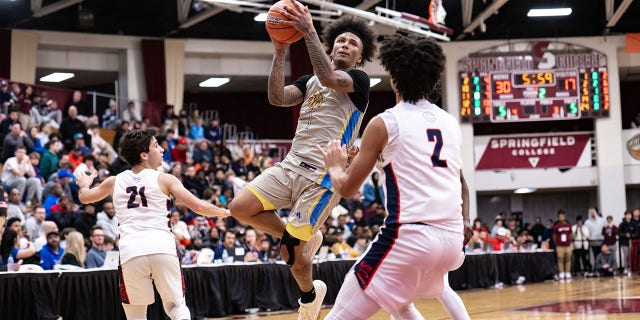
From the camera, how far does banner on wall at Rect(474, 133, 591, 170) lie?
1041 inches

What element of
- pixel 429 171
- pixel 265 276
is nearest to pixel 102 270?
pixel 265 276

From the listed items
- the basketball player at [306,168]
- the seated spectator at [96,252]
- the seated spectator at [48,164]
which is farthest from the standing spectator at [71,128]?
the basketball player at [306,168]

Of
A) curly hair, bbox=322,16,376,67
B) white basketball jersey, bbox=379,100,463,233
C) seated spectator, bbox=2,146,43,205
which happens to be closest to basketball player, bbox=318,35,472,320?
white basketball jersey, bbox=379,100,463,233

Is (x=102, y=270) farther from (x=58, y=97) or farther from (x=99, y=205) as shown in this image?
(x=58, y=97)

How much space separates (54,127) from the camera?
1784cm

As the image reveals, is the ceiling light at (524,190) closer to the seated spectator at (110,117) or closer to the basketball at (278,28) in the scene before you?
the seated spectator at (110,117)

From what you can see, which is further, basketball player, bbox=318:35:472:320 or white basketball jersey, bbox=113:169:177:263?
white basketball jersey, bbox=113:169:177:263

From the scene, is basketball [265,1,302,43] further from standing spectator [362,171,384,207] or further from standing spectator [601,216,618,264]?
standing spectator [601,216,618,264]

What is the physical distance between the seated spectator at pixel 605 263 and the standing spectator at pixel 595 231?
50cm

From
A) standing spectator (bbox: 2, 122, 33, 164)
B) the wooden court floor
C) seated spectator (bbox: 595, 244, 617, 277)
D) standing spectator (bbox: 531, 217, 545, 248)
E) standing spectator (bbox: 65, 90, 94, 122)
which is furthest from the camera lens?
standing spectator (bbox: 531, 217, 545, 248)

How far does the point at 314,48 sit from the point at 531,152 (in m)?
22.2

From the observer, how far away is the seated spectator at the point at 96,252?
1120cm

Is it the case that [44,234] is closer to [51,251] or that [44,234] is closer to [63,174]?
[51,251]

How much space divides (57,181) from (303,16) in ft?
34.5
